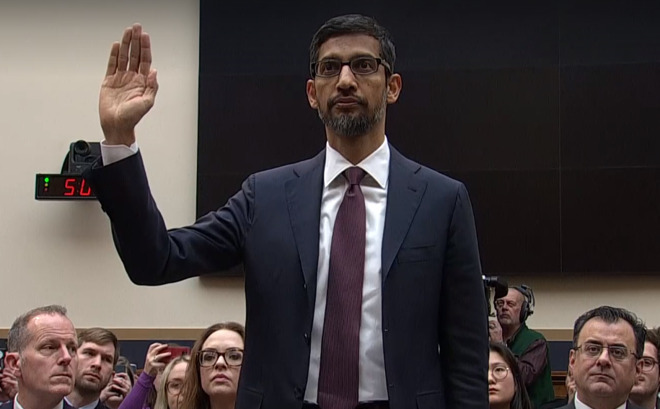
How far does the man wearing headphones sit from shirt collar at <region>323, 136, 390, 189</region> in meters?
2.98

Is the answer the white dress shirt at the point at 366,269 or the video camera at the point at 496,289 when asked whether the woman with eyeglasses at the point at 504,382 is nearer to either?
the video camera at the point at 496,289

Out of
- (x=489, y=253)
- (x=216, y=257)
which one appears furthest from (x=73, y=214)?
(x=216, y=257)

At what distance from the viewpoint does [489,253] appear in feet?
24.2

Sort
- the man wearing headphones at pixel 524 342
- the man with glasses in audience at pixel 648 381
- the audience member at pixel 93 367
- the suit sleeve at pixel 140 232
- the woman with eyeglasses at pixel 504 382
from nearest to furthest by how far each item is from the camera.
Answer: the suit sleeve at pixel 140 232 < the woman with eyeglasses at pixel 504 382 < the man with glasses in audience at pixel 648 381 < the audience member at pixel 93 367 < the man wearing headphones at pixel 524 342

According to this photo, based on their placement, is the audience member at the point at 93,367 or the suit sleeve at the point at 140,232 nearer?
the suit sleeve at the point at 140,232

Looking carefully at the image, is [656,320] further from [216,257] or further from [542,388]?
[216,257]

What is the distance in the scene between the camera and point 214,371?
3811 mm

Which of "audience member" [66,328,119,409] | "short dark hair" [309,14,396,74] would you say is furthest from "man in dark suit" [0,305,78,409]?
"short dark hair" [309,14,396,74]

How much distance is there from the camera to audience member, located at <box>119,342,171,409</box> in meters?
4.29

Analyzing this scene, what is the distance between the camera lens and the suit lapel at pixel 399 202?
1.91 meters

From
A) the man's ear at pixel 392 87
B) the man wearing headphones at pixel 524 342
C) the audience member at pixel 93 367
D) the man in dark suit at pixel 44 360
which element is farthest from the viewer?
the man wearing headphones at pixel 524 342

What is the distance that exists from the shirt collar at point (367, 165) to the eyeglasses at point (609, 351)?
6.20 feet

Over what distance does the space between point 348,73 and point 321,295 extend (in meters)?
0.39

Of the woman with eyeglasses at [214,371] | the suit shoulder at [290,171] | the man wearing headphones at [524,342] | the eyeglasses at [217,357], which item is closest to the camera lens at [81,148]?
the man wearing headphones at [524,342]
